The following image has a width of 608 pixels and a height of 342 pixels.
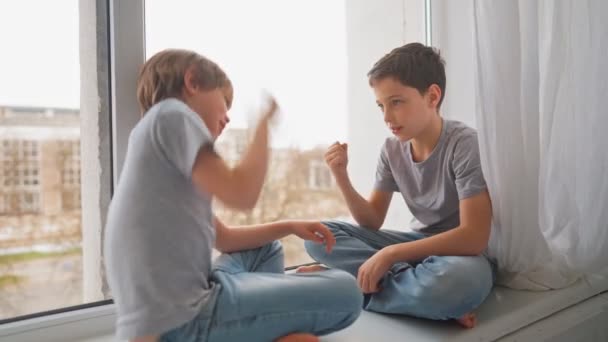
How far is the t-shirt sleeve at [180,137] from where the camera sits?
563 mm

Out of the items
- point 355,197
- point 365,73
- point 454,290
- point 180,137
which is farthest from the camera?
point 365,73

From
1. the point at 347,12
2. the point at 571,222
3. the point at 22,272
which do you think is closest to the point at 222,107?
the point at 22,272

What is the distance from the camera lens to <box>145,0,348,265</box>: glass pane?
95 cm

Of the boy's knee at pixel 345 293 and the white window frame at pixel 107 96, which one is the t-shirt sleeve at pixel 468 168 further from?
the white window frame at pixel 107 96

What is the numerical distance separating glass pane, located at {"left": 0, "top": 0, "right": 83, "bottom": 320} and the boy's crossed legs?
0.46 m

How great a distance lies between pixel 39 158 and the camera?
82cm

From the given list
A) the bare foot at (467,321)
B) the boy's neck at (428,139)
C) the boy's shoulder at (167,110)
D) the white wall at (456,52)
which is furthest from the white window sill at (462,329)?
the white wall at (456,52)

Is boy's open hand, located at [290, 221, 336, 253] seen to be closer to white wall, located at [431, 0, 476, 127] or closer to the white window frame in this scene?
the white window frame

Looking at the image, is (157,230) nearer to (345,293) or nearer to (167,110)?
(167,110)

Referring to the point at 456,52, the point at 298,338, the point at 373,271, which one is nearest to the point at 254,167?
the point at 298,338

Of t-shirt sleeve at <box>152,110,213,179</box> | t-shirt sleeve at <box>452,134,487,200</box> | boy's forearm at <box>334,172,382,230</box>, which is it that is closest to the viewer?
t-shirt sleeve at <box>152,110,213,179</box>

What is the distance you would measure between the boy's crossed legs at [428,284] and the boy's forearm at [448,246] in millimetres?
18

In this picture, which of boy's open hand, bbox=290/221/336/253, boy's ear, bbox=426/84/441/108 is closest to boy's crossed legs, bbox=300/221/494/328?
boy's open hand, bbox=290/221/336/253

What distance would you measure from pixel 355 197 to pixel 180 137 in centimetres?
55
